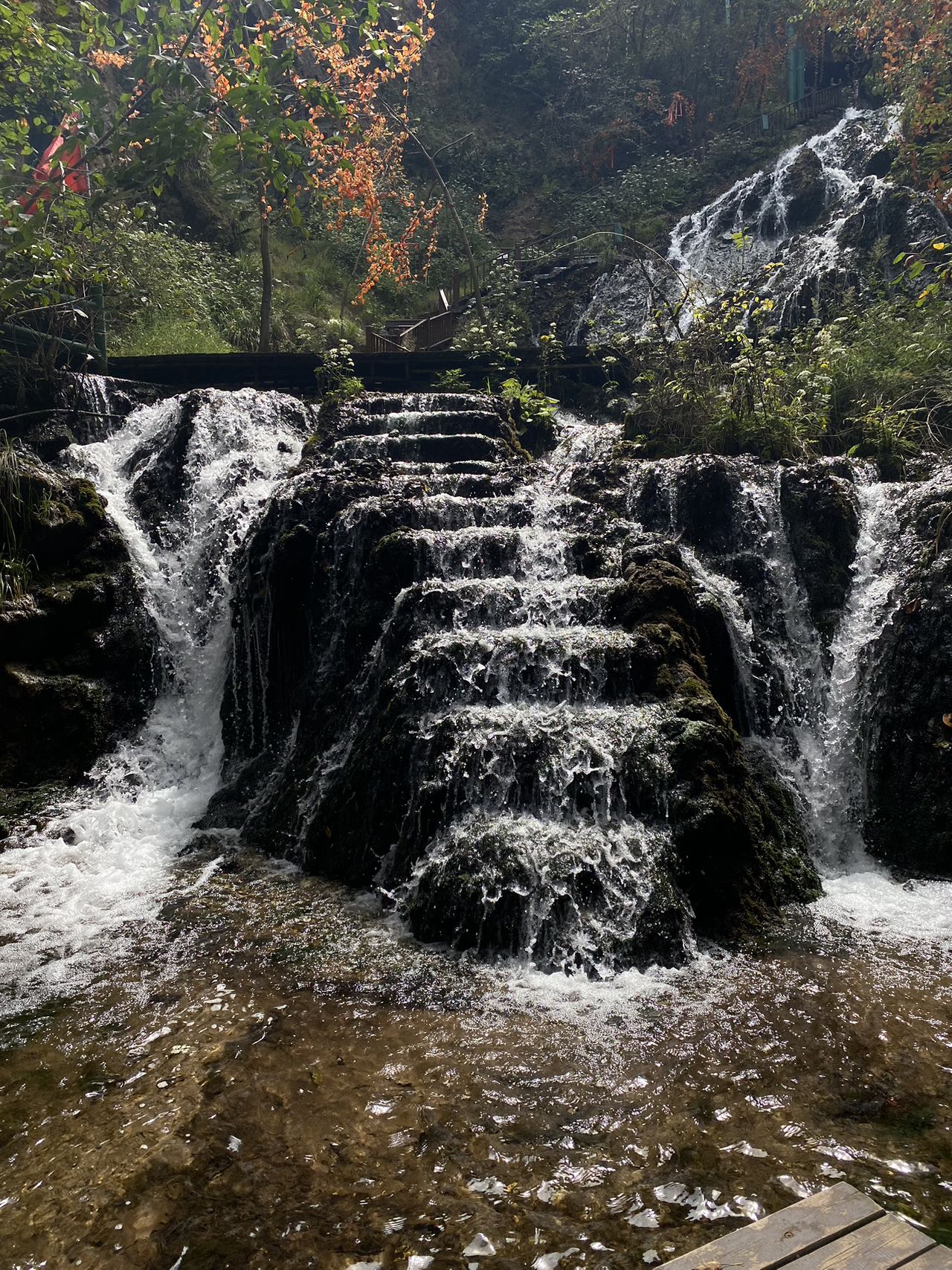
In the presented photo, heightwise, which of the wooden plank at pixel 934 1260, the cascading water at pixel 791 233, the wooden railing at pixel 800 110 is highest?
the wooden railing at pixel 800 110

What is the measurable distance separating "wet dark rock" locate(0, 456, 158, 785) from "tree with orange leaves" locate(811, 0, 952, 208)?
36.7 ft

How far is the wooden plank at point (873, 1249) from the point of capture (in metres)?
1.97

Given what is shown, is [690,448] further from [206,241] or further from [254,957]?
[206,241]

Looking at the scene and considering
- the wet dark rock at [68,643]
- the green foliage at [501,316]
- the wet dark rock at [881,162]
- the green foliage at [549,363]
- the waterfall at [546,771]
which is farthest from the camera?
the wet dark rock at [881,162]

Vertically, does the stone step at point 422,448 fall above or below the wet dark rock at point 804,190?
below

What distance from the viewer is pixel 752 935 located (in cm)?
470

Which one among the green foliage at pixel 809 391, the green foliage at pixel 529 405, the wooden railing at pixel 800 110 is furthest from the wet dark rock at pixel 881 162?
the green foliage at pixel 529 405

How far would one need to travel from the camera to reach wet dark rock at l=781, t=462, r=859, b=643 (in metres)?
7.38

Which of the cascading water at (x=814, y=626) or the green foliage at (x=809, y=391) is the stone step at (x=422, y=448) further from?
the cascading water at (x=814, y=626)

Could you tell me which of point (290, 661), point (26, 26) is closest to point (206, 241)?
point (26, 26)

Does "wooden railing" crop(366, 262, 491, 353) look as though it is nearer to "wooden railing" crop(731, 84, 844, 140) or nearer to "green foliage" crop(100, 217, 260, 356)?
"green foliage" crop(100, 217, 260, 356)

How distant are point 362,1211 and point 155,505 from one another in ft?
28.9

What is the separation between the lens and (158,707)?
8172 mm

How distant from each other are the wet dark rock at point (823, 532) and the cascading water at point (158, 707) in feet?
19.5
